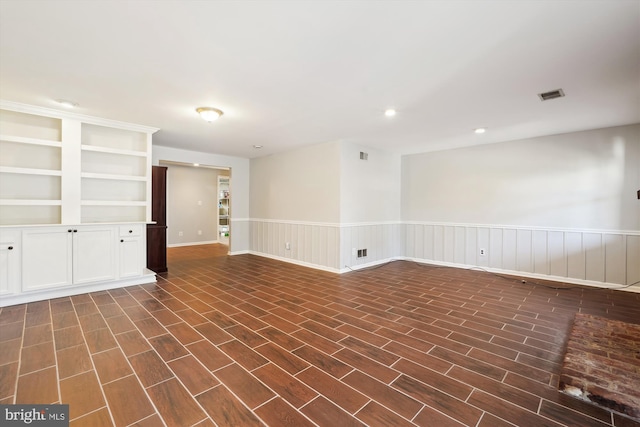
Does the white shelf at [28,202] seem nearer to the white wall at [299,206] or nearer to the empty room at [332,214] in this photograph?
the empty room at [332,214]

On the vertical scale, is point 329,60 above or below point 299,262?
above

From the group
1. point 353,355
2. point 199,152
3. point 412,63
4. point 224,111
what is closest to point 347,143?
point 224,111

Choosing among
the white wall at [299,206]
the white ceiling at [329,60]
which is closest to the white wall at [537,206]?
the white ceiling at [329,60]

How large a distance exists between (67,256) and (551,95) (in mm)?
5847

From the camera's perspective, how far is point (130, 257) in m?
3.96

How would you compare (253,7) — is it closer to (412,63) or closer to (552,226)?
(412,63)

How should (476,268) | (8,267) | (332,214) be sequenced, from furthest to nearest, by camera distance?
(476,268) → (332,214) → (8,267)

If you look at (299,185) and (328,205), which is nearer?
(328,205)

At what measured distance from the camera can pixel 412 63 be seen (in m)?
2.26

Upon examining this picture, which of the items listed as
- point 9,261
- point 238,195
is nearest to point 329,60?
point 9,261

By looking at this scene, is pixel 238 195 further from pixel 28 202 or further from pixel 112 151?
pixel 28 202

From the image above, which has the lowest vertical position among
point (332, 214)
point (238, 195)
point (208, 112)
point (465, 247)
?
point (465, 247)

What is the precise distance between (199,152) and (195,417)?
5496 mm

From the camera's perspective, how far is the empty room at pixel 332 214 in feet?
5.47
